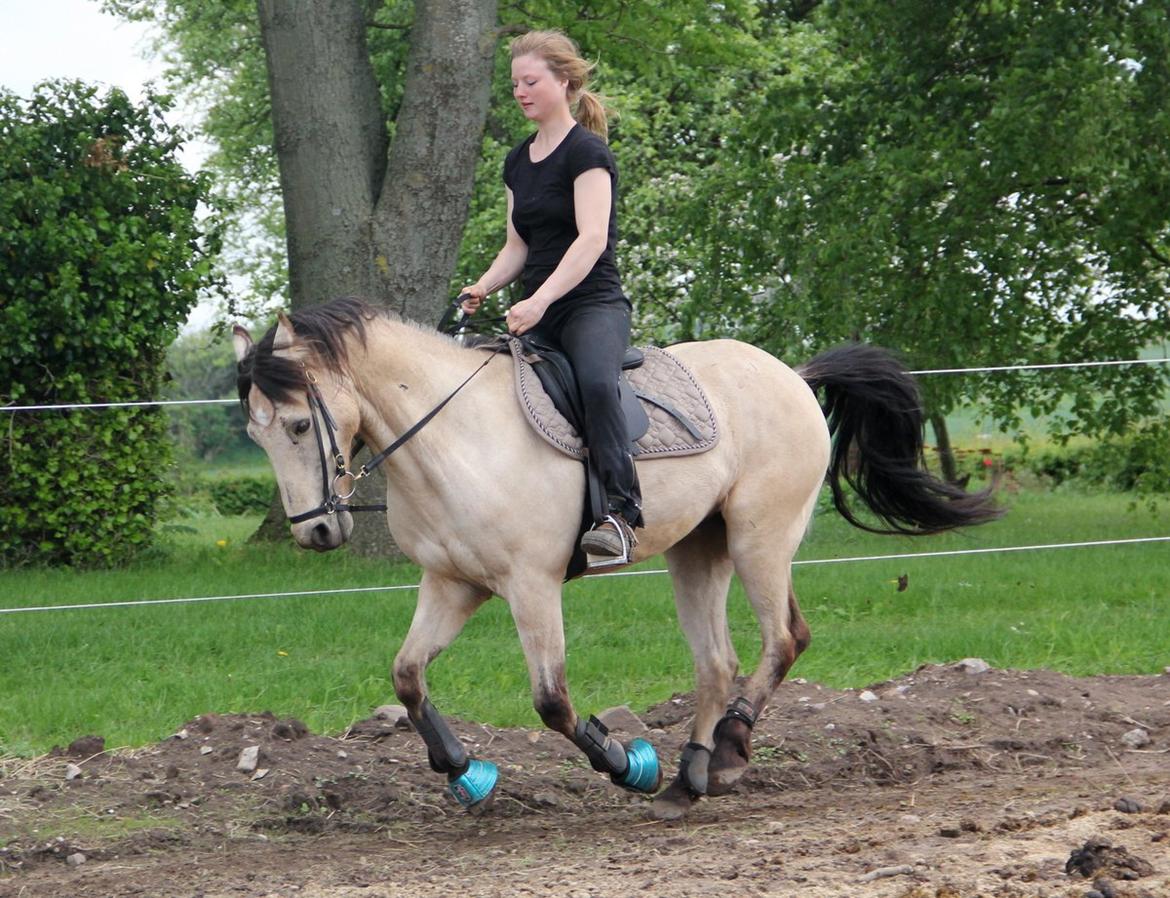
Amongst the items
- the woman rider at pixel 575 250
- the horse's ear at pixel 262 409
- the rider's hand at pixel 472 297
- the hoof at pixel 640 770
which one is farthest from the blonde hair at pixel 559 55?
the hoof at pixel 640 770

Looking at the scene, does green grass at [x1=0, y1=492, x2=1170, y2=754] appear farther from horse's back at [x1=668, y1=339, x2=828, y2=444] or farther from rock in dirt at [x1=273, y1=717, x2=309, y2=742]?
horse's back at [x1=668, y1=339, x2=828, y2=444]

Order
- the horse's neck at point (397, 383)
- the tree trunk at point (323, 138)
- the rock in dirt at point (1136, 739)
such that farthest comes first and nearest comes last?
the tree trunk at point (323, 138), the rock in dirt at point (1136, 739), the horse's neck at point (397, 383)

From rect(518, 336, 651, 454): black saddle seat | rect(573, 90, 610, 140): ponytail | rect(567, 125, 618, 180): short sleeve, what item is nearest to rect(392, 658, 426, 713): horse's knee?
rect(518, 336, 651, 454): black saddle seat

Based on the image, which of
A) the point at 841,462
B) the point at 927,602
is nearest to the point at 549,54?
the point at 841,462

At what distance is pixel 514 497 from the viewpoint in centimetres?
534

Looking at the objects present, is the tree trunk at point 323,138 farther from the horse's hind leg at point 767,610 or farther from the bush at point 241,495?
the bush at point 241,495

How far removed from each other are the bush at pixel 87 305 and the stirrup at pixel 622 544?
7.50m

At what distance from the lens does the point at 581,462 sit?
5.53 metres

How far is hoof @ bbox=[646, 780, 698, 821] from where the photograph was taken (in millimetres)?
5805

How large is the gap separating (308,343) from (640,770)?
2108mm

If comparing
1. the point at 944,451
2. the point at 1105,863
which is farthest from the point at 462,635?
the point at 944,451

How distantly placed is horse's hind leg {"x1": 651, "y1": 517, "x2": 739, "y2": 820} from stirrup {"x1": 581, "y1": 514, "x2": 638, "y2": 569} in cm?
90

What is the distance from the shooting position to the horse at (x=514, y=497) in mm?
5051

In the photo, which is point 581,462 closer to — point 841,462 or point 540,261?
point 540,261
